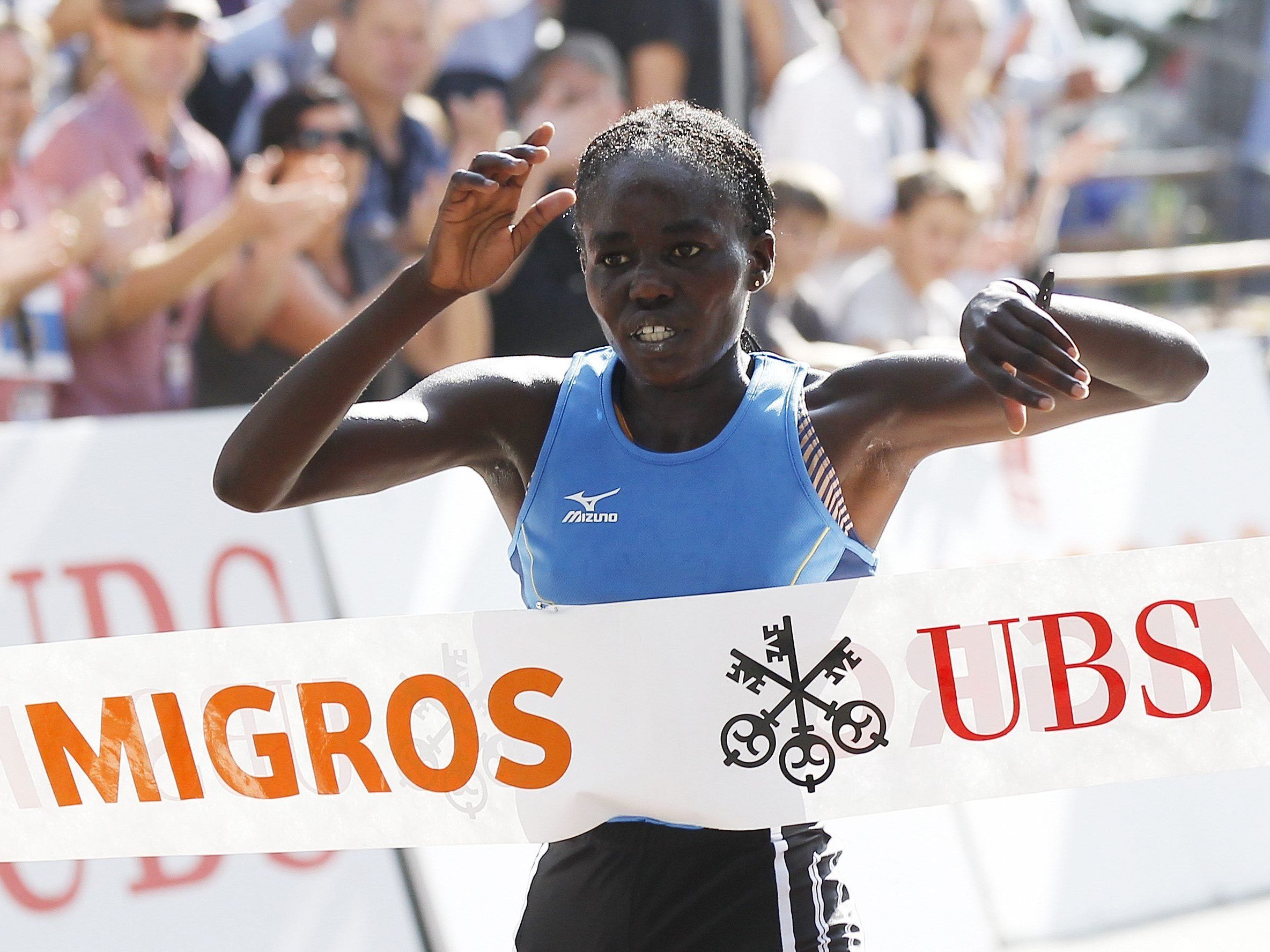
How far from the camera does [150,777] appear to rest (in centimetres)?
241

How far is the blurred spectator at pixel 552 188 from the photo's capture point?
550cm


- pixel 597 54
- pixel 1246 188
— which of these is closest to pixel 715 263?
pixel 597 54

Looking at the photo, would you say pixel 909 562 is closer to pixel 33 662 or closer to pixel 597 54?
pixel 597 54

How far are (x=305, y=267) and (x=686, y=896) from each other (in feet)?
12.0

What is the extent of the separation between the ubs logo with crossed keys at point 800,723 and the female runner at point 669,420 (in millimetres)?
114

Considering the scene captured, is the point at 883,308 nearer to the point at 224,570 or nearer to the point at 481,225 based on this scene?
the point at 224,570

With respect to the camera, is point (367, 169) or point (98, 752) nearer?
point (98, 752)

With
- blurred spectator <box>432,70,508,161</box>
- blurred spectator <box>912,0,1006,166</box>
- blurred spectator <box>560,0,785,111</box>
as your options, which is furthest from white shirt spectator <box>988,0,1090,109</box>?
blurred spectator <box>432,70,508,161</box>

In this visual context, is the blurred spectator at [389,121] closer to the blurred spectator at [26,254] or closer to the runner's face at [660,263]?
the blurred spectator at [26,254]

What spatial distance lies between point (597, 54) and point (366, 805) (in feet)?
13.0

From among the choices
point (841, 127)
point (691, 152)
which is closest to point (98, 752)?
point (691, 152)

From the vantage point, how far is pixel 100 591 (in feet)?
13.0

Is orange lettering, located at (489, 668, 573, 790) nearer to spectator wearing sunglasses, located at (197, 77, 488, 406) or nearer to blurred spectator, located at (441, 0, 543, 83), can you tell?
spectator wearing sunglasses, located at (197, 77, 488, 406)

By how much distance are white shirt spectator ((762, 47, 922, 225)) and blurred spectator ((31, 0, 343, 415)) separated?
Answer: 211cm
